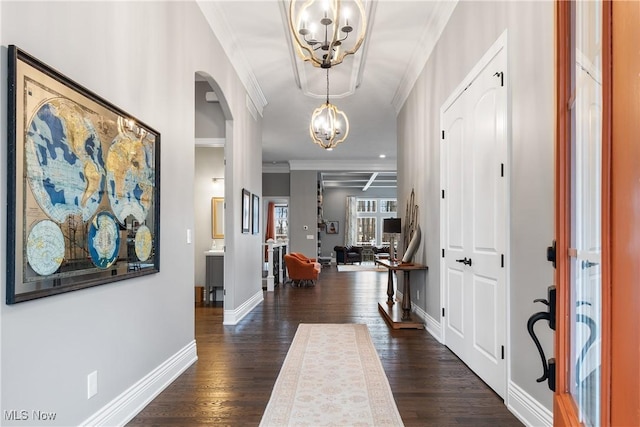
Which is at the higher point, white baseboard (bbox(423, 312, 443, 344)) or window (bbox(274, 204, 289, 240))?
window (bbox(274, 204, 289, 240))

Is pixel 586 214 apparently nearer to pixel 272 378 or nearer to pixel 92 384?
pixel 92 384

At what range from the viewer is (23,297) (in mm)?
1607

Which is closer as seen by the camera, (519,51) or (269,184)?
(519,51)

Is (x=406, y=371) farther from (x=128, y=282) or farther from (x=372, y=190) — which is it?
(x=372, y=190)

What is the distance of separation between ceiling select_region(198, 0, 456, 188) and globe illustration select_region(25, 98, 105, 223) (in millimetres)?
2378

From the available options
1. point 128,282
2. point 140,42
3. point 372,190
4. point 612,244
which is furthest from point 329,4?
point 372,190

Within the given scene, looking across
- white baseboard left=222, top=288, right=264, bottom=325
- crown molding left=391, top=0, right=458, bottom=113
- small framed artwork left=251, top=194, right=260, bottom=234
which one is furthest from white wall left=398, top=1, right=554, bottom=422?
small framed artwork left=251, top=194, right=260, bottom=234

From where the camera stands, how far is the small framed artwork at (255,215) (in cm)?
636

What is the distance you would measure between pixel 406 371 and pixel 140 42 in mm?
3199

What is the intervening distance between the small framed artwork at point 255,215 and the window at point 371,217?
1178 centimetres

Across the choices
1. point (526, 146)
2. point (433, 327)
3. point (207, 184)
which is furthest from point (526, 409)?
point (207, 184)

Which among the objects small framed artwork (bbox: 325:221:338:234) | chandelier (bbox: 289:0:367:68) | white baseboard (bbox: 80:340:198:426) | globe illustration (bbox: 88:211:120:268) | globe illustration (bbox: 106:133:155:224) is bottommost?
white baseboard (bbox: 80:340:198:426)

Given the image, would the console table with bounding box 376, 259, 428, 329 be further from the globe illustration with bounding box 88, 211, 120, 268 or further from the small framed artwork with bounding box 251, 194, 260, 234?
the globe illustration with bounding box 88, 211, 120, 268

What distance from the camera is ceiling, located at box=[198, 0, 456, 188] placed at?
404 centimetres
